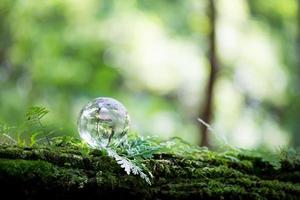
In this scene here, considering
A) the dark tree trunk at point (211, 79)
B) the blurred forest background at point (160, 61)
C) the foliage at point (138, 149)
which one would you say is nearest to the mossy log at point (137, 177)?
the foliage at point (138, 149)

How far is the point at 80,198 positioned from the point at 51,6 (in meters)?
7.24

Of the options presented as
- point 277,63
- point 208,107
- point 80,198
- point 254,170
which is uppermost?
point 277,63

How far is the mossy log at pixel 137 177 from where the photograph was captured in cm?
131

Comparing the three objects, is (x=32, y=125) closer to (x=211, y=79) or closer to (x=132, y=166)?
(x=132, y=166)

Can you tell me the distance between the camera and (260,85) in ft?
28.5

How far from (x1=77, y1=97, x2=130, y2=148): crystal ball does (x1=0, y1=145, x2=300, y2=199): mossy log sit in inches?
2.1

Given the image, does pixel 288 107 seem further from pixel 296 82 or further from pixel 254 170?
pixel 254 170

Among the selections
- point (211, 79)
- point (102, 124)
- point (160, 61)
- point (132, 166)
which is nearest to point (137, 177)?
point (132, 166)

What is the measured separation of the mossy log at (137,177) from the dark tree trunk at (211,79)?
15.3 feet

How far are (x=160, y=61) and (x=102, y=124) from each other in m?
7.53

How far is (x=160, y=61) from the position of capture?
9.02 meters

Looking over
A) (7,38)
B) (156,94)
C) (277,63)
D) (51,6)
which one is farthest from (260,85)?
(7,38)

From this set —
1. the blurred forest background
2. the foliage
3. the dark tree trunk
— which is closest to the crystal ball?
the foliage

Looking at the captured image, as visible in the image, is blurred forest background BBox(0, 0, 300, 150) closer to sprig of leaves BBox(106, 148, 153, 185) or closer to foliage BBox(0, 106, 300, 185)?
foliage BBox(0, 106, 300, 185)
